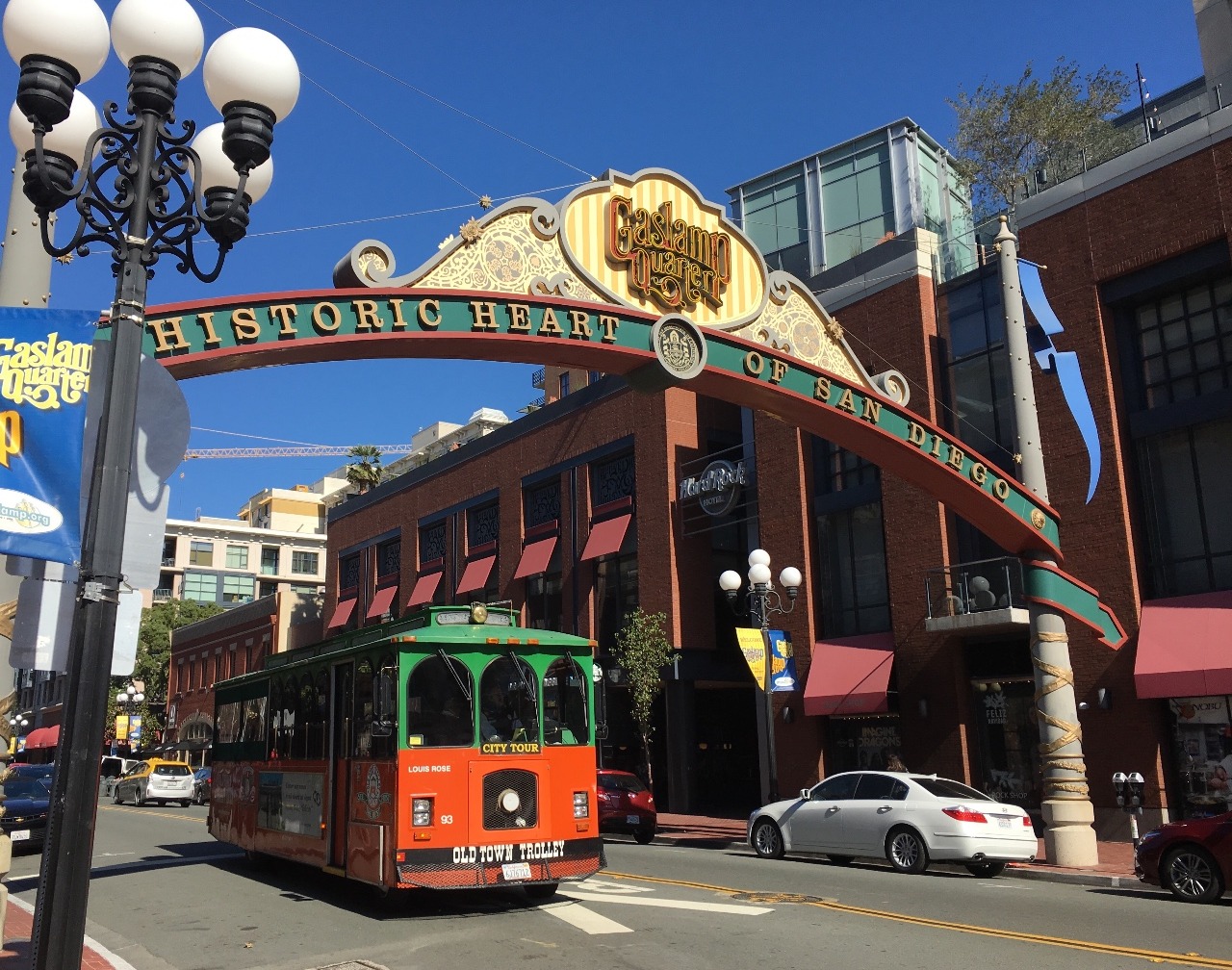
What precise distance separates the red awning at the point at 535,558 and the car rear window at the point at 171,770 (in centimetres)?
1301

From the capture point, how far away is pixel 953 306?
85.3ft

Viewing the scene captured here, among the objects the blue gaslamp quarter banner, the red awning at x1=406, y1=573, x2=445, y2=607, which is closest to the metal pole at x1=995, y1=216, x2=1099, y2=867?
the blue gaslamp quarter banner

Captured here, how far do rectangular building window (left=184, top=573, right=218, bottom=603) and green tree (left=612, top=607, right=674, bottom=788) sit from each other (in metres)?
67.7

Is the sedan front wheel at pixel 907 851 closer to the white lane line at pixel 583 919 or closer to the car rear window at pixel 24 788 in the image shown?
the white lane line at pixel 583 919

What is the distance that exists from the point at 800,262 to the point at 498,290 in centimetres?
2427

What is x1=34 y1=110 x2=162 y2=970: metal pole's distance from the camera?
18.4 ft

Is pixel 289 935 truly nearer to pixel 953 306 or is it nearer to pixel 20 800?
pixel 20 800

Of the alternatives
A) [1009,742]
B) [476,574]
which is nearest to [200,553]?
[476,574]

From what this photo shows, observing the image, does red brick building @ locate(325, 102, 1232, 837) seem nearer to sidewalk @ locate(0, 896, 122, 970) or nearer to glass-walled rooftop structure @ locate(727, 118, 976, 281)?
glass-walled rooftop structure @ locate(727, 118, 976, 281)

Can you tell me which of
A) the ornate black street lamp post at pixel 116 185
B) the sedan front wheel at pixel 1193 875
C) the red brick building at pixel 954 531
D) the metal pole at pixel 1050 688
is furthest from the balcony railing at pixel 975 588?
the ornate black street lamp post at pixel 116 185

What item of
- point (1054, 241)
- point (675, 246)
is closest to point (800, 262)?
point (1054, 241)

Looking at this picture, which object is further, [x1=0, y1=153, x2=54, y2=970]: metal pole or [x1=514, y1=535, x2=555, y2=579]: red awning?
[x1=514, y1=535, x2=555, y2=579]: red awning

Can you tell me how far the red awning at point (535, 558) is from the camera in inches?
1415

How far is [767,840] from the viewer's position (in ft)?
60.3
